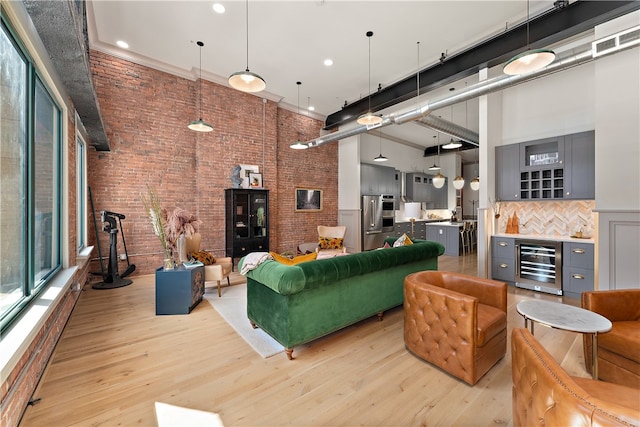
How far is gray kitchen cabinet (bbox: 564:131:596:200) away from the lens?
4.02 metres

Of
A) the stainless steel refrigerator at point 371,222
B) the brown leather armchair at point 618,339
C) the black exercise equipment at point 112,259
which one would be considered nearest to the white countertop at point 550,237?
the brown leather armchair at point 618,339

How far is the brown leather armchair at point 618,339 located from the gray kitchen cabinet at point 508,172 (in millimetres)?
2944

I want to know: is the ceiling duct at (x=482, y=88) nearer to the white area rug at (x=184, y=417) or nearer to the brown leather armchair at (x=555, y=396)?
the brown leather armchair at (x=555, y=396)

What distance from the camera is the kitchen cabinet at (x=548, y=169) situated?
409 centimetres

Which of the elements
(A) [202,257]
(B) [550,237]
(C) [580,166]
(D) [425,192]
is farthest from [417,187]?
(A) [202,257]

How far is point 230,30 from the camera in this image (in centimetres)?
423

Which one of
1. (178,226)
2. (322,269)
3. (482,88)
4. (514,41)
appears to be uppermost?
(514,41)

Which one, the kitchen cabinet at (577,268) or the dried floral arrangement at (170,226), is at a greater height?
the dried floral arrangement at (170,226)

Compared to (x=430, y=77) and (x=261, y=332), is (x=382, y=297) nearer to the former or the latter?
(x=261, y=332)

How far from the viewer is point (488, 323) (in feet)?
6.96

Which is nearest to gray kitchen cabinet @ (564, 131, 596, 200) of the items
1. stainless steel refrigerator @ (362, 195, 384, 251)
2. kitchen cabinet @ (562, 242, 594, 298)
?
kitchen cabinet @ (562, 242, 594, 298)

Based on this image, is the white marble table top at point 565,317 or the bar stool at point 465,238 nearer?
the white marble table top at point 565,317

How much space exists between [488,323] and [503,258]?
10.8 feet

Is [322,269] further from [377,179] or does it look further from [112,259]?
[377,179]
